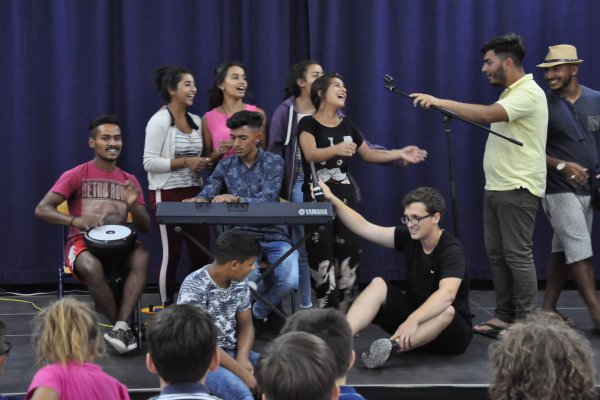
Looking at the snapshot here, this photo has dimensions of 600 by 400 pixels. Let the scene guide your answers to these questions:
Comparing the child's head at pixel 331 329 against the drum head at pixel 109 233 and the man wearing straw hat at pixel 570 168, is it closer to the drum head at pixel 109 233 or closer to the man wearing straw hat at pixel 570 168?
the drum head at pixel 109 233

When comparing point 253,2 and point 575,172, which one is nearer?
point 575,172

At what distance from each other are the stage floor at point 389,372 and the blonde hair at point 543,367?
180cm

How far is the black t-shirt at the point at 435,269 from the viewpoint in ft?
14.2

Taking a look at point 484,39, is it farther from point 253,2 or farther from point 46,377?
point 46,377

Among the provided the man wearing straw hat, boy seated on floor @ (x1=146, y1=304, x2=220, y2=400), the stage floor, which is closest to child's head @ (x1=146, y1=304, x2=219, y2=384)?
boy seated on floor @ (x1=146, y1=304, x2=220, y2=400)

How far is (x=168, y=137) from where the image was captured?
5062mm

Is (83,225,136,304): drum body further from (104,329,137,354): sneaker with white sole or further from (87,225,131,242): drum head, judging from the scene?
(104,329,137,354): sneaker with white sole

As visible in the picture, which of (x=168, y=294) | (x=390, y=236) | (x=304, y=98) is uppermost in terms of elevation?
(x=304, y=98)

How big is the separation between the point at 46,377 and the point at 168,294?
93.0 inches

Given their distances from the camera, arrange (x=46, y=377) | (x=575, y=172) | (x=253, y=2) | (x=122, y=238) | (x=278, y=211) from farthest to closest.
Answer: (x=253, y=2) < (x=575, y=172) < (x=122, y=238) < (x=278, y=211) < (x=46, y=377)

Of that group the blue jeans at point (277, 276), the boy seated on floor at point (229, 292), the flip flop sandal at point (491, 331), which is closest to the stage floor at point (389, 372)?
the flip flop sandal at point (491, 331)

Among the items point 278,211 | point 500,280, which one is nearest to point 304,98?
point 278,211

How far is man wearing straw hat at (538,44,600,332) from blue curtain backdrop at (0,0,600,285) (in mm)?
872

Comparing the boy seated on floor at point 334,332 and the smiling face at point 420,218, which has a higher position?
the smiling face at point 420,218
